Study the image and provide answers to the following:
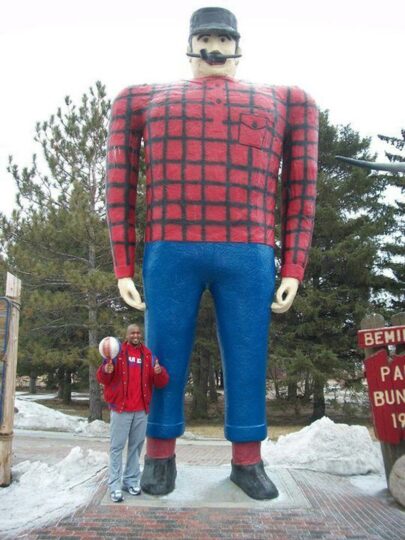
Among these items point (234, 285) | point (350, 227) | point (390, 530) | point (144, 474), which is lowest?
point (390, 530)

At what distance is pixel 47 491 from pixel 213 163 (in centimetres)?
294

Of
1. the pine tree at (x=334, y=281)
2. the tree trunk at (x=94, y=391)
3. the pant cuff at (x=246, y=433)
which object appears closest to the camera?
the pant cuff at (x=246, y=433)

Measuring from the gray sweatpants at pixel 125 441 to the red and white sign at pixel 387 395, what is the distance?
2049 millimetres

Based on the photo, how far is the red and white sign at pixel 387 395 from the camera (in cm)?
459

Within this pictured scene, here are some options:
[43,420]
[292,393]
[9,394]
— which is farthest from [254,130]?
[292,393]

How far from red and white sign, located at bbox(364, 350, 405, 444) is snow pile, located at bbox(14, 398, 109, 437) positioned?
8061 millimetres

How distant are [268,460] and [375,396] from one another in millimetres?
1526

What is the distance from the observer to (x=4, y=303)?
504 cm

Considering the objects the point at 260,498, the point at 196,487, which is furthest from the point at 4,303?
the point at 260,498

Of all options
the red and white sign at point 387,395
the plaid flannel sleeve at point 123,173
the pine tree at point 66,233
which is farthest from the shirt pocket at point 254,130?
the pine tree at point 66,233

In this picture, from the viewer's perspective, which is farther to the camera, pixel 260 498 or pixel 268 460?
pixel 268 460

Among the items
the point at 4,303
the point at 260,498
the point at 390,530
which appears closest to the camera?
the point at 390,530

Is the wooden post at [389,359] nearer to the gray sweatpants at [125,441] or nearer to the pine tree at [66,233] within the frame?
the gray sweatpants at [125,441]

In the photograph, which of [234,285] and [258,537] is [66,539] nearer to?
[258,537]
